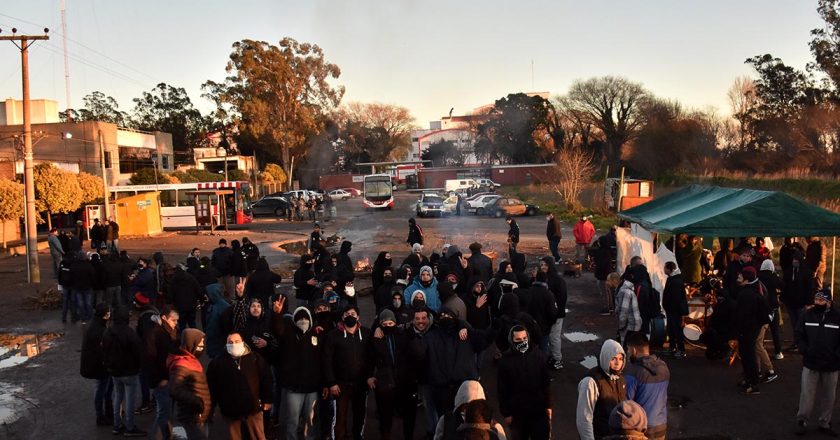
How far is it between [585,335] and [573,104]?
61.4 metres

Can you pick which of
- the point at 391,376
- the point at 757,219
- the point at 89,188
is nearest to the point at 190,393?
the point at 391,376

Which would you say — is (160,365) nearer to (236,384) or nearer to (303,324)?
(236,384)

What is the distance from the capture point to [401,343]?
20.0 feet

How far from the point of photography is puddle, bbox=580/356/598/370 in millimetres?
8961

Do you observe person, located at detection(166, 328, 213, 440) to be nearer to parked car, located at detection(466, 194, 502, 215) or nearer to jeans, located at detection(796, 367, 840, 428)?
jeans, located at detection(796, 367, 840, 428)

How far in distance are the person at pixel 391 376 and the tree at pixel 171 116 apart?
71.6 meters

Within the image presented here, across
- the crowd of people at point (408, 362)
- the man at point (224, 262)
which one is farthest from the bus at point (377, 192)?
the crowd of people at point (408, 362)

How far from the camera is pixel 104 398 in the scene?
7301mm

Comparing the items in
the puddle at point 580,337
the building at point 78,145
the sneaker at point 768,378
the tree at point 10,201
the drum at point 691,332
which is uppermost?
the building at point 78,145

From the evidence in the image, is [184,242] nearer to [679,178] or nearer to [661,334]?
[661,334]

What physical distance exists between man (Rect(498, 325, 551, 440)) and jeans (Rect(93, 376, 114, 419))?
4751 millimetres

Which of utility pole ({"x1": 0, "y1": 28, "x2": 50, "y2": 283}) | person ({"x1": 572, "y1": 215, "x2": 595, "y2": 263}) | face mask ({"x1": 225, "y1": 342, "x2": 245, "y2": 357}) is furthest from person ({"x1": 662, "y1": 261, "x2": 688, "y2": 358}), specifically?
utility pole ({"x1": 0, "y1": 28, "x2": 50, "y2": 283})

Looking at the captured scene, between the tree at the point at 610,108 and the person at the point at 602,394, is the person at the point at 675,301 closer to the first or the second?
the person at the point at 602,394

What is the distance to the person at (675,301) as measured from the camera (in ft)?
28.6
